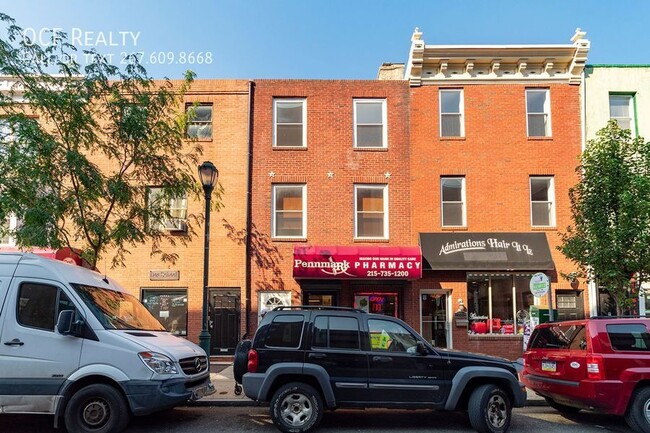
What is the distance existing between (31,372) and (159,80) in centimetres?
1122

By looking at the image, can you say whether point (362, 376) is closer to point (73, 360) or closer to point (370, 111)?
point (73, 360)

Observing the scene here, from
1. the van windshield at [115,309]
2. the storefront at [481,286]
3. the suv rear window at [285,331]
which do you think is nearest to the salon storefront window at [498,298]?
the storefront at [481,286]

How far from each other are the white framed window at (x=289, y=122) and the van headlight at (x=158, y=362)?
971 cm

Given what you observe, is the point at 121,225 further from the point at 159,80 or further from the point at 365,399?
the point at 159,80

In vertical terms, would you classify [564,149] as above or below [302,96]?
below

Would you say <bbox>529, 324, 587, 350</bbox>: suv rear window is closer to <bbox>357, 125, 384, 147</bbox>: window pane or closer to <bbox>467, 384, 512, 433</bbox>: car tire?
<bbox>467, 384, 512, 433</bbox>: car tire

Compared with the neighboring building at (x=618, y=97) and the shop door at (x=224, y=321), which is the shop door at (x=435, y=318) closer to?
the shop door at (x=224, y=321)

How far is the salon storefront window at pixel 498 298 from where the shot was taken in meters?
15.0

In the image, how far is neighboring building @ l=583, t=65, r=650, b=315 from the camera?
15672 mm

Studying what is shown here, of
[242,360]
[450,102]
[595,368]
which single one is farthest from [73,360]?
[450,102]

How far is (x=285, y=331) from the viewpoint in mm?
7773

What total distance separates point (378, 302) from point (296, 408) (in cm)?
807

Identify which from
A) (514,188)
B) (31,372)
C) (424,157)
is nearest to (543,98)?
(514,188)

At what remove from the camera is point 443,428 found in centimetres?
786
